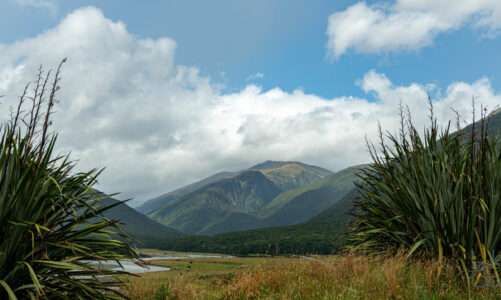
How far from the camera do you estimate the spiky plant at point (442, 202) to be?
614cm

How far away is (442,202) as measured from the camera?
6.25 metres

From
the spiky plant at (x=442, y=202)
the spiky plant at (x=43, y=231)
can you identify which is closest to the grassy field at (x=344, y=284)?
the spiky plant at (x=442, y=202)

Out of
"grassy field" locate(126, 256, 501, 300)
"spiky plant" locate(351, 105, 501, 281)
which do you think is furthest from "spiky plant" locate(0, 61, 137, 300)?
"spiky plant" locate(351, 105, 501, 281)

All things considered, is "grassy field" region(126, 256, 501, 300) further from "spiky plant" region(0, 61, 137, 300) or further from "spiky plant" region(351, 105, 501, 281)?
"spiky plant" region(0, 61, 137, 300)

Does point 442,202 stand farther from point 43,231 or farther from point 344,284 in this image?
point 43,231

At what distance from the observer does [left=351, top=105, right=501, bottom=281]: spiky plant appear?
20.2ft

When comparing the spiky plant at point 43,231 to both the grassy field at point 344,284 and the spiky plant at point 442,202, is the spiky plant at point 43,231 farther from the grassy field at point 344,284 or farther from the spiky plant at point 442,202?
the spiky plant at point 442,202

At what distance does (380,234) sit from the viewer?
8.05 metres

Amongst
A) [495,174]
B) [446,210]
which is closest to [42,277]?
[446,210]

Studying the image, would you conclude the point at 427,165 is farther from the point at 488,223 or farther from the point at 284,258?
the point at 284,258

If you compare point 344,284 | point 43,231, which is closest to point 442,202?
point 344,284

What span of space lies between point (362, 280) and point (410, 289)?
671mm

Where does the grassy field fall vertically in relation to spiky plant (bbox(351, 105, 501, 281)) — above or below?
below

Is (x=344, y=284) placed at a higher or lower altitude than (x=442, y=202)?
lower
